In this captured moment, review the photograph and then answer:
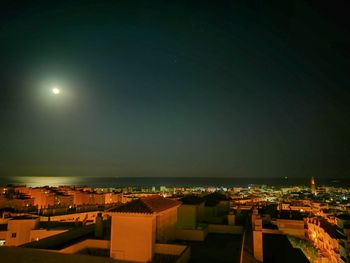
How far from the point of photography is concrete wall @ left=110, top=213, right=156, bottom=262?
8727 millimetres

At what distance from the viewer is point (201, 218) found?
51.8ft

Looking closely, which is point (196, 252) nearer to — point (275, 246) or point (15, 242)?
point (275, 246)

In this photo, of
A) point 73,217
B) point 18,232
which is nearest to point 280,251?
point 18,232

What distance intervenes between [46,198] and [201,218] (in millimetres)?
35562

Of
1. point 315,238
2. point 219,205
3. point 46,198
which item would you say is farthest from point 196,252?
point 46,198

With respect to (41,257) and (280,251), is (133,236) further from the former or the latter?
(280,251)

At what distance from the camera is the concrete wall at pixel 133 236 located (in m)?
8.73

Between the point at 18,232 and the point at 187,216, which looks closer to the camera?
the point at 187,216

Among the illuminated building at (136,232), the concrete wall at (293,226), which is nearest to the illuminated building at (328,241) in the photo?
the concrete wall at (293,226)

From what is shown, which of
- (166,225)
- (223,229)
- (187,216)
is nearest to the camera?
(166,225)

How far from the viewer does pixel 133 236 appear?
8930mm

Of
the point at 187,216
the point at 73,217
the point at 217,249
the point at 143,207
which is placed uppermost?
the point at 143,207

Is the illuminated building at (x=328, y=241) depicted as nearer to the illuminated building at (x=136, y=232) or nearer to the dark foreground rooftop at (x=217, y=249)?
the dark foreground rooftop at (x=217, y=249)

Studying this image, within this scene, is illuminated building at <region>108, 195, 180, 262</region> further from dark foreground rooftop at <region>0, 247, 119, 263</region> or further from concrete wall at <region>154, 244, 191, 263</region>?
dark foreground rooftop at <region>0, 247, 119, 263</region>
